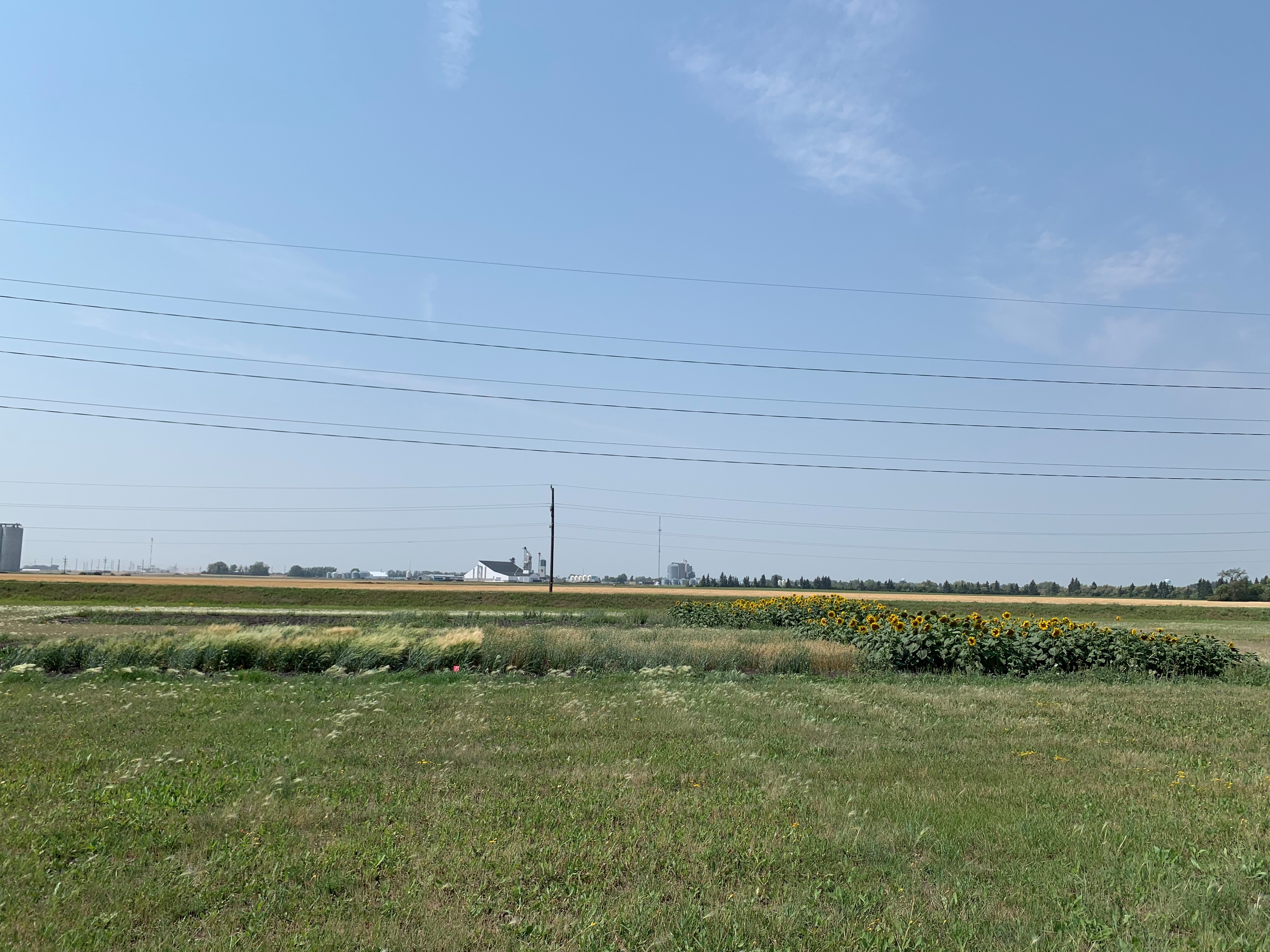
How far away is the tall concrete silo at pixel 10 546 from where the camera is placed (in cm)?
9638

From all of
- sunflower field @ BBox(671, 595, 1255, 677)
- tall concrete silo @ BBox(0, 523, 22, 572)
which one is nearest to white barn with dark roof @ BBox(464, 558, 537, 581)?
tall concrete silo @ BBox(0, 523, 22, 572)

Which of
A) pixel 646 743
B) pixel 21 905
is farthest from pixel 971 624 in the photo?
pixel 21 905

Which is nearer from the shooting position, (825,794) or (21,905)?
(21,905)

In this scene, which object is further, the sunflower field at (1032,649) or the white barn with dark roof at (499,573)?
the white barn with dark roof at (499,573)

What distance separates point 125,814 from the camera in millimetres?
6199

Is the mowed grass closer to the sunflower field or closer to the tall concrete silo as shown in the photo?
the sunflower field

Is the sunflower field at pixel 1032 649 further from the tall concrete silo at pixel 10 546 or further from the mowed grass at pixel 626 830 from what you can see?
the tall concrete silo at pixel 10 546

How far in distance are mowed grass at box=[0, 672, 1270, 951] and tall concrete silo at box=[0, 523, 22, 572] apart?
10825 cm

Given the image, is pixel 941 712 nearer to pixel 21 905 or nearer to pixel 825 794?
pixel 825 794

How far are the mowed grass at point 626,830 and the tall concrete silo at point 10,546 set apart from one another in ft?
355

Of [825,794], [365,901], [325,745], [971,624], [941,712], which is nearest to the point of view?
[365,901]

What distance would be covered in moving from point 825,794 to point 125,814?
560 centimetres

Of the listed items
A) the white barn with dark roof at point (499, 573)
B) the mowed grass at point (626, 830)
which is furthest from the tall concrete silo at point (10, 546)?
the mowed grass at point (626, 830)

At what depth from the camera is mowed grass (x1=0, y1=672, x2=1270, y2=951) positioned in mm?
4426
